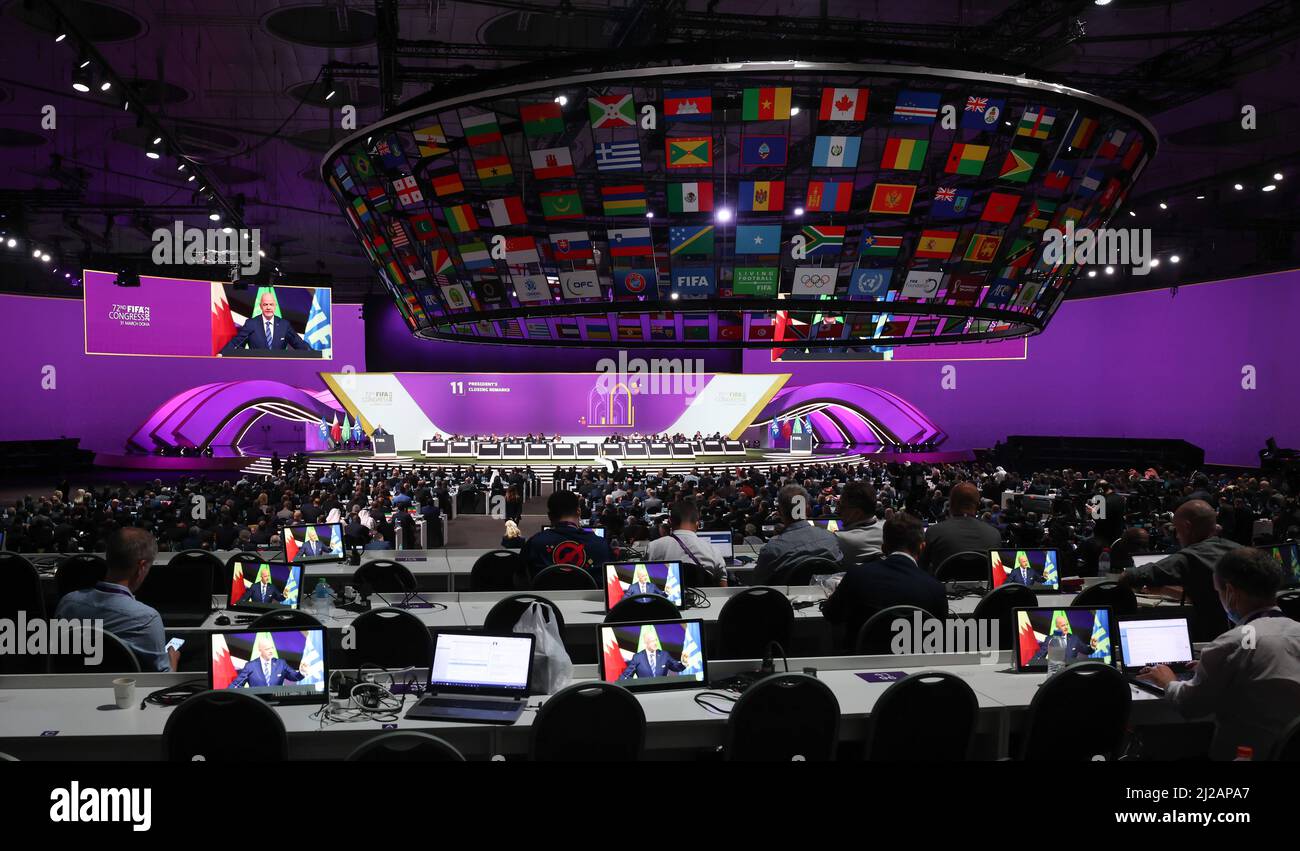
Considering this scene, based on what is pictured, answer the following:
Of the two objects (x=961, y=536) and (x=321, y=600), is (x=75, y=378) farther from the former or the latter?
(x=961, y=536)

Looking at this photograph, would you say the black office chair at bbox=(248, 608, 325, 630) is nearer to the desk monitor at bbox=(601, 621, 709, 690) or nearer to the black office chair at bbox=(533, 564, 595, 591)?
the desk monitor at bbox=(601, 621, 709, 690)

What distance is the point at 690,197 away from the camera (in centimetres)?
594

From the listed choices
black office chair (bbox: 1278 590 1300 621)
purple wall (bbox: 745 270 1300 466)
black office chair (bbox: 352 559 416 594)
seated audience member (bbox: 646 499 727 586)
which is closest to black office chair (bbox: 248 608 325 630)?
black office chair (bbox: 352 559 416 594)

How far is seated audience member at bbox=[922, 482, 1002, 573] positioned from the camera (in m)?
6.68

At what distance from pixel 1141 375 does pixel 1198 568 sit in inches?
906

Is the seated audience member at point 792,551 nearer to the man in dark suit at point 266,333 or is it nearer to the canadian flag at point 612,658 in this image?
the canadian flag at point 612,658

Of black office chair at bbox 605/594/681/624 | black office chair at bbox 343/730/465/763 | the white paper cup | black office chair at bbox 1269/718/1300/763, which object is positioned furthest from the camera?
black office chair at bbox 605/594/681/624

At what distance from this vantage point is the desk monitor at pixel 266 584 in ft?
19.1

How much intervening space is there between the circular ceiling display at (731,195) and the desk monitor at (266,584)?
2.45 m

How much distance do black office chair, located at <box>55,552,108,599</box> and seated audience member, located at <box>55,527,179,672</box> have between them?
9.19ft

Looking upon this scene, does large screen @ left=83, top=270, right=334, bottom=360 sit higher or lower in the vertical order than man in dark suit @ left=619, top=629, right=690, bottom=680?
higher

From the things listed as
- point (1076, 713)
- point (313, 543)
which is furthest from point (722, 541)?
point (1076, 713)
